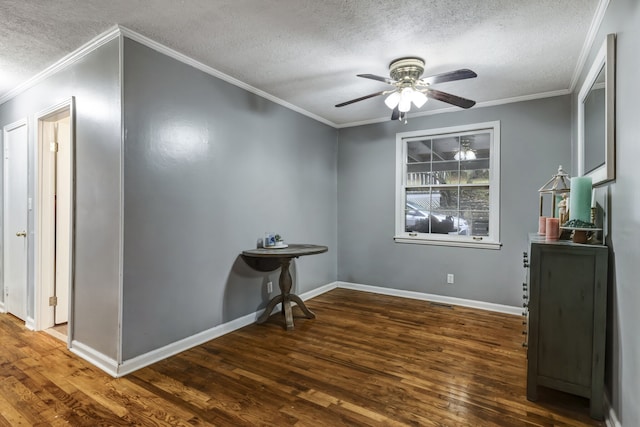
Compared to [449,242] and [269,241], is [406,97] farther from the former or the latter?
[449,242]

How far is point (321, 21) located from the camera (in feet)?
7.38

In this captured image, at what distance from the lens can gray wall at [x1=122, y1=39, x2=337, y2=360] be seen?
2.46 m

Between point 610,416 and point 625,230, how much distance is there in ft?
3.48

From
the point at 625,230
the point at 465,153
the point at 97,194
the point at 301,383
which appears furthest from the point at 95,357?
the point at 465,153

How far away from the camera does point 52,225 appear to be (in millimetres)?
3246

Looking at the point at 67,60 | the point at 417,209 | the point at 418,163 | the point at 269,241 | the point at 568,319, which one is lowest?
the point at 568,319

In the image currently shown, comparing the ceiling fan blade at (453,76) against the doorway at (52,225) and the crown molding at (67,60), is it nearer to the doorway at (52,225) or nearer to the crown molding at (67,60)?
the crown molding at (67,60)

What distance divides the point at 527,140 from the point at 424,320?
7.66 feet

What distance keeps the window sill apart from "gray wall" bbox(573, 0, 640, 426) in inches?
79.7

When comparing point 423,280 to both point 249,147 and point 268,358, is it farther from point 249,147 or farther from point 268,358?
point 249,147

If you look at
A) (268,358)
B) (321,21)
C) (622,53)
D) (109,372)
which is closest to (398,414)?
(268,358)

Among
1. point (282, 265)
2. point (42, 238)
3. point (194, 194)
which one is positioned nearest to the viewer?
point (194, 194)

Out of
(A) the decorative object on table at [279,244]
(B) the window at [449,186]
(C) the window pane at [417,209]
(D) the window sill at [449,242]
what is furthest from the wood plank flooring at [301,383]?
(C) the window pane at [417,209]

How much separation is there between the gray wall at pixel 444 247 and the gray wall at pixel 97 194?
10.5ft
